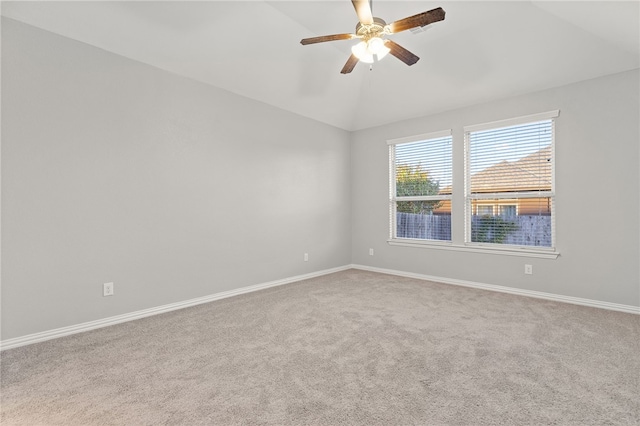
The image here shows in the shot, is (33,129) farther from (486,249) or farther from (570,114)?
(570,114)

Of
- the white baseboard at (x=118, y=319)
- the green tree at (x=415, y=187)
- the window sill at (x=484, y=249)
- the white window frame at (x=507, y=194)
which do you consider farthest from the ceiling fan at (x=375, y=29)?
the white baseboard at (x=118, y=319)

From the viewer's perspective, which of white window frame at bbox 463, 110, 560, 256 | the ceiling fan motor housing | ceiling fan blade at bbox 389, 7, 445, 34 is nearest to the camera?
ceiling fan blade at bbox 389, 7, 445, 34

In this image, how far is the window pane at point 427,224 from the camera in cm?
481

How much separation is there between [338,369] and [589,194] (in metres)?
3.52

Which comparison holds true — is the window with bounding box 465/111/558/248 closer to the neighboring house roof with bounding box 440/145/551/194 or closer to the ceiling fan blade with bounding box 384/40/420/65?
the neighboring house roof with bounding box 440/145/551/194

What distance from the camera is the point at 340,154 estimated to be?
18.6 feet

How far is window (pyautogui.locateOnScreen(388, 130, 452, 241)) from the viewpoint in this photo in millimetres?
4809

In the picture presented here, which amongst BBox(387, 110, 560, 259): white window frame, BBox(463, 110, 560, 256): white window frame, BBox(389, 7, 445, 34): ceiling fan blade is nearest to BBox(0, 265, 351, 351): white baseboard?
BBox(387, 110, 560, 259): white window frame

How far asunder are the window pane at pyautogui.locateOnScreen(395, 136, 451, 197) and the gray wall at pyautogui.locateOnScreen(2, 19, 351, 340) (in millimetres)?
1869

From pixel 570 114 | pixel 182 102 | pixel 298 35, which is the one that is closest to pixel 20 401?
pixel 182 102

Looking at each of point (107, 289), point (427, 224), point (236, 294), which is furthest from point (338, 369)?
point (427, 224)

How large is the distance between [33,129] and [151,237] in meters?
1.35

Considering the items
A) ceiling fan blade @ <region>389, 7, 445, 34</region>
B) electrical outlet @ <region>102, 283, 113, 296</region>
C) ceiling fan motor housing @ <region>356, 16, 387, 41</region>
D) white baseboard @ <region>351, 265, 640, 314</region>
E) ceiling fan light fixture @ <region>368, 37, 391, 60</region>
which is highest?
ceiling fan motor housing @ <region>356, 16, 387, 41</region>

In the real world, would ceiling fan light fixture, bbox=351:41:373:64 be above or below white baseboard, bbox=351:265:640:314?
above
